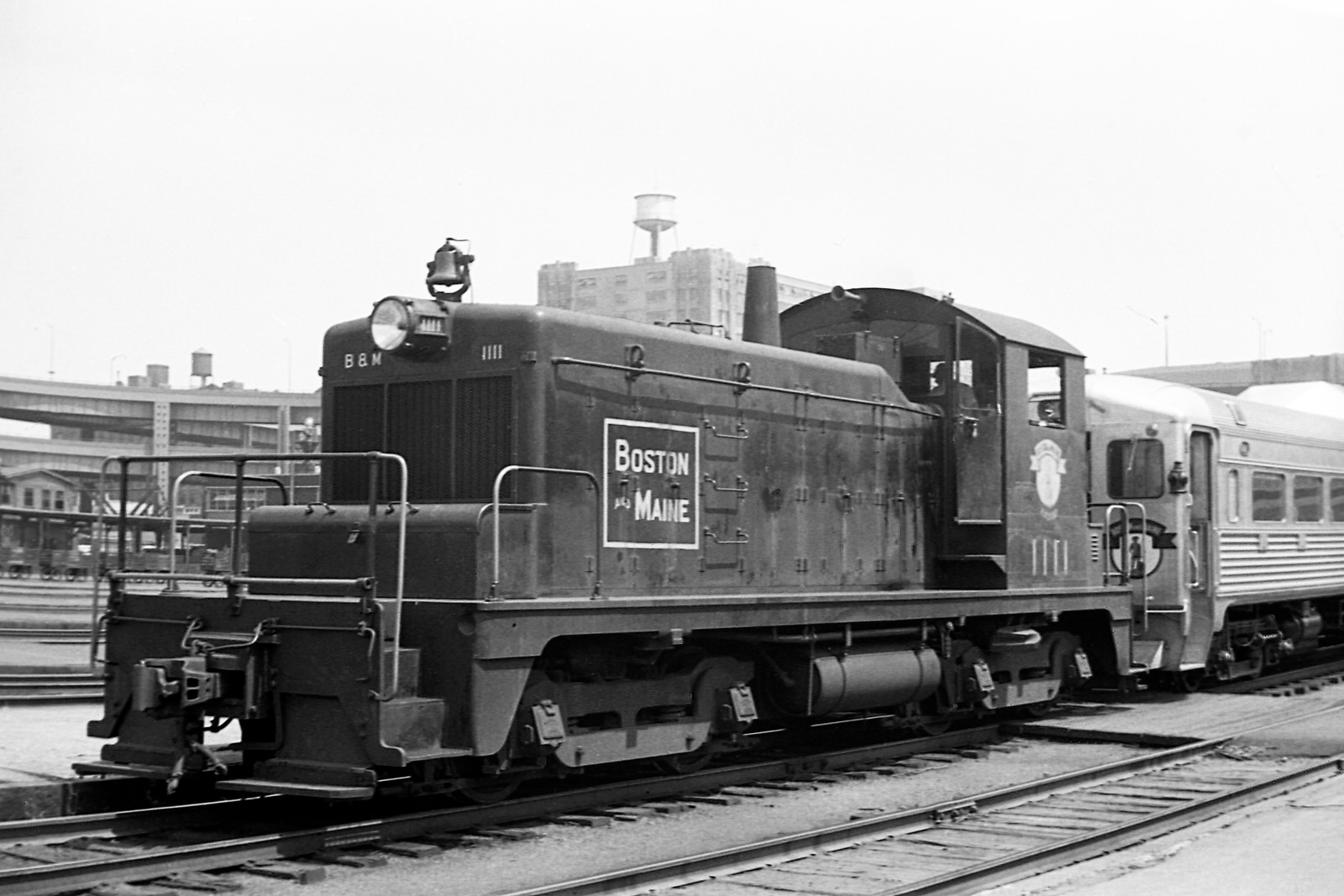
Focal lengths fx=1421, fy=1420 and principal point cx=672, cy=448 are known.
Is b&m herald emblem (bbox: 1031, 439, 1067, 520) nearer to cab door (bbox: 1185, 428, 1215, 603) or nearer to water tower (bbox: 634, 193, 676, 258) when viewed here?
cab door (bbox: 1185, 428, 1215, 603)

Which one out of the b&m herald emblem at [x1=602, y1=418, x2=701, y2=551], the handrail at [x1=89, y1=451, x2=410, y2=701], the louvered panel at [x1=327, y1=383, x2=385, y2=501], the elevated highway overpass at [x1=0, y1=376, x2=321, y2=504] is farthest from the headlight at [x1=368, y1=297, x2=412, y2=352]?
the elevated highway overpass at [x1=0, y1=376, x2=321, y2=504]

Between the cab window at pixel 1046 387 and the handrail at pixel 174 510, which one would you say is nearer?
the handrail at pixel 174 510

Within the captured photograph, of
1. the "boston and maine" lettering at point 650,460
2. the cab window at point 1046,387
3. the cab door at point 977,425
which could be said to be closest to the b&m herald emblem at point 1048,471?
the cab window at point 1046,387

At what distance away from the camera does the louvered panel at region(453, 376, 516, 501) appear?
8.30 meters

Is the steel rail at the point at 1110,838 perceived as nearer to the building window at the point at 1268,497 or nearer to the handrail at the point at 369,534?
the handrail at the point at 369,534

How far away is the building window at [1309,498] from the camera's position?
55.7 ft

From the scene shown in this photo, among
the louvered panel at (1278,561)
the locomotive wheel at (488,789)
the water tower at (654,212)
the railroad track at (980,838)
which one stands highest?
the water tower at (654,212)

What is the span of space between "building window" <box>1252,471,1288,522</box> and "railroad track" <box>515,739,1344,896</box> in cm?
619

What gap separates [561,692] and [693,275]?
102 feet

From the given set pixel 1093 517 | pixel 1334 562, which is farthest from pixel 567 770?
pixel 1334 562

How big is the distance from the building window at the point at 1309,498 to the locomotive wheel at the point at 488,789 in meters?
11.9

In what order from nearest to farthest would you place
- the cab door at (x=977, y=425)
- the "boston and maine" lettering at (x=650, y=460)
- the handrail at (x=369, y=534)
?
1. the handrail at (x=369, y=534)
2. the "boston and maine" lettering at (x=650, y=460)
3. the cab door at (x=977, y=425)

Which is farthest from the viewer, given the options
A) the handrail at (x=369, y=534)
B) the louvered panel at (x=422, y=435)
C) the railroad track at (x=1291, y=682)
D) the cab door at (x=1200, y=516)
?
the railroad track at (x=1291, y=682)

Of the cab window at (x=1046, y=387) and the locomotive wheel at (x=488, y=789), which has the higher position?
the cab window at (x=1046, y=387)
